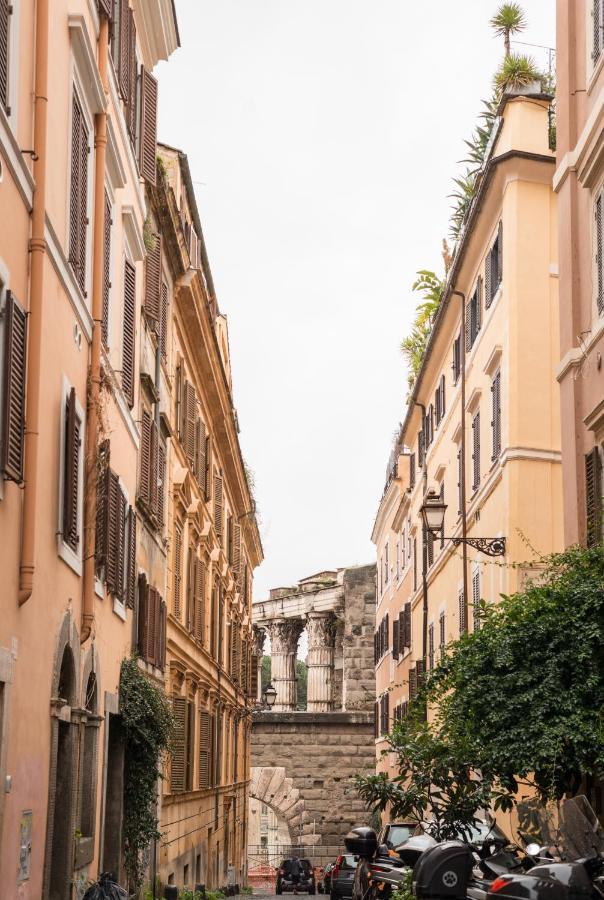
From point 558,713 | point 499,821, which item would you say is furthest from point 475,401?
point 558,713

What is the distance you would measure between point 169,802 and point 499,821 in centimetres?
551

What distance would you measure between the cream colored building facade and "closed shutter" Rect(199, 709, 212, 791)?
5426 mm

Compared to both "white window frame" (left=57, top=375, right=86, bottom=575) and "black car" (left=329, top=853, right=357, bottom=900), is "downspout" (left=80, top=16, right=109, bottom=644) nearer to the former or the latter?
"white window frame" (left=57, top=375, right=86, bottom=575)

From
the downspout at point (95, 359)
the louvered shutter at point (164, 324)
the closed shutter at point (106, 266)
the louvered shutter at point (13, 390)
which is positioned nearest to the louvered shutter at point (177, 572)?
the louvered shutter at point (164, 324)

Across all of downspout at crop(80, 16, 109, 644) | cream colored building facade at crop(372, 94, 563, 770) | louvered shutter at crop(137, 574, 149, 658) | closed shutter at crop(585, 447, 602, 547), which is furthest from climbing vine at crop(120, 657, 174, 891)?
closed shutter at crop(585, 447, 602, 547)

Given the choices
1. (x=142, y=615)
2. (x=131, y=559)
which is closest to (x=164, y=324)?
(x=142, y=615)

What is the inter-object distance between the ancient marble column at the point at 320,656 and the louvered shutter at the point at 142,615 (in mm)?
39760

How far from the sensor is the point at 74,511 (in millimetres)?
12852

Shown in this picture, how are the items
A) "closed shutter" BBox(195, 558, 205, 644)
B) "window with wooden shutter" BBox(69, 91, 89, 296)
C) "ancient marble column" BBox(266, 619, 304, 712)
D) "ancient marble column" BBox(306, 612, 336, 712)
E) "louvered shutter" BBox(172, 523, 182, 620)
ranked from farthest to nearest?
"ancient marble column" BBox(266, 619, 304, 712)
"ancient marble column" BBox(306, 612, 336, 712)
"closed shutter" BBox(195, 558, 205, 644)
"louvered shutter" BBox(172, 523, 182, 620)
"window with wooden shutter" BBox(69, 91, 89, 296)

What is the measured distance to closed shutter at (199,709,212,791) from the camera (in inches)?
1193

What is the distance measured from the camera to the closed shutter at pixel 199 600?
29359mm

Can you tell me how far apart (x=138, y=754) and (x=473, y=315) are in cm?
1171

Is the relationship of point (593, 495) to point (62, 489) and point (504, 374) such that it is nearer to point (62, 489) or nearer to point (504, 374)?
point (62, 489)

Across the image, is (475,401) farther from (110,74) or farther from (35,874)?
(35,874)
